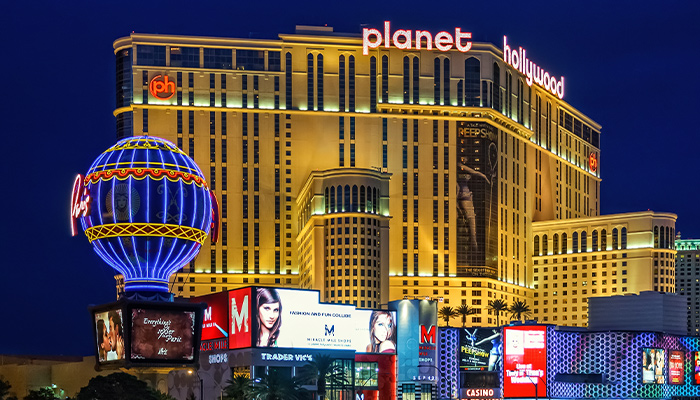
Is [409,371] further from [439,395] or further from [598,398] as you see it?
[598,398]

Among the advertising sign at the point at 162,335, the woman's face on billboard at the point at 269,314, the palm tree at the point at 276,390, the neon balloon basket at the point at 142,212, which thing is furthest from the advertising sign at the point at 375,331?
the neon balloon basket at the point at 142,212

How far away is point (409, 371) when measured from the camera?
172 m

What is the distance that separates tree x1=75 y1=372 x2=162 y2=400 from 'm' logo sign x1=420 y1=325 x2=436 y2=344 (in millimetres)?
52563

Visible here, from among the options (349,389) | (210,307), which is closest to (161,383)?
(210,307)

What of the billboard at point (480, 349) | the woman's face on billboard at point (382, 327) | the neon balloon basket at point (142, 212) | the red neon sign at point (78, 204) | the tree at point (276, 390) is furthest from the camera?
the billboard at point (480, 349)

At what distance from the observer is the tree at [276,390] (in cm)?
12912

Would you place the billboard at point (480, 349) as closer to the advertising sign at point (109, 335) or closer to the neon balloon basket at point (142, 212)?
the neon balloon basket at point (142, 212)

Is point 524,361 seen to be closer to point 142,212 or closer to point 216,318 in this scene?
point 216,318

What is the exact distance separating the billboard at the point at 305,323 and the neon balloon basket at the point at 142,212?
19119mm

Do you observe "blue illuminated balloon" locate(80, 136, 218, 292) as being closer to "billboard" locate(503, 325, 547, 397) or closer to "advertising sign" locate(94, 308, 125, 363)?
"advertising sign" locate(94, 308, 125, 363)

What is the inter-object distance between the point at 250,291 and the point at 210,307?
9.49 m

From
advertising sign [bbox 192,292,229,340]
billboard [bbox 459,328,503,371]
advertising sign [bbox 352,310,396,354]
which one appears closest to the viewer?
advertising sign [bbox 192,292,229,340]

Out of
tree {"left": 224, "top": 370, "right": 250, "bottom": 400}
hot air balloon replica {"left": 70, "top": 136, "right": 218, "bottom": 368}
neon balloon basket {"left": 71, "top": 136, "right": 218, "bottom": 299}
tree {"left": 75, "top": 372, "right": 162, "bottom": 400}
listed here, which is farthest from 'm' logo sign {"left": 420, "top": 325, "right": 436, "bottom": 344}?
tree {"left": 75, "top": 372, "right": 162, "bottom": 400}

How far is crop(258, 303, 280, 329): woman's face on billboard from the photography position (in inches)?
6063
